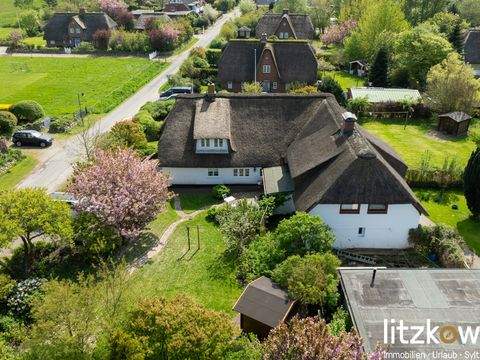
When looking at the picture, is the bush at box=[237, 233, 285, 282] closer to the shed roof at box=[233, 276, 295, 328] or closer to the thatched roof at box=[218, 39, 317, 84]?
the shed roof at box=[233, 276, 295, 328]

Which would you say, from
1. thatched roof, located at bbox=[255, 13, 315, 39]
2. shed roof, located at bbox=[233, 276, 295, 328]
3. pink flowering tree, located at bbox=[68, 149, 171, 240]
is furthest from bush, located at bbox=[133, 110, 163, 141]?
thatched roof, located at bbox=[255, 13, 315, 39]

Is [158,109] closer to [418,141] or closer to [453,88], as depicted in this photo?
[418,141]

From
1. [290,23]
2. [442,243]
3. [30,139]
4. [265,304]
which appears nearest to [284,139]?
[442,243]

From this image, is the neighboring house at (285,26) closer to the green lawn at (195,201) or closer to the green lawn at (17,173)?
the green lawn at (17,173)

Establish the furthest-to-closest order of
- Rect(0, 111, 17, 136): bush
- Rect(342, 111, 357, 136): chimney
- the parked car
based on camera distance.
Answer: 1. the parked car
2. Rect(0, 111, 17, 136): bush
3. Rect(342, 111, 357, 136): chimney

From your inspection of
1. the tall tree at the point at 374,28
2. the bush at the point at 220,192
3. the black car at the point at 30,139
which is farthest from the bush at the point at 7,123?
the tall tree at the point at 374,28
